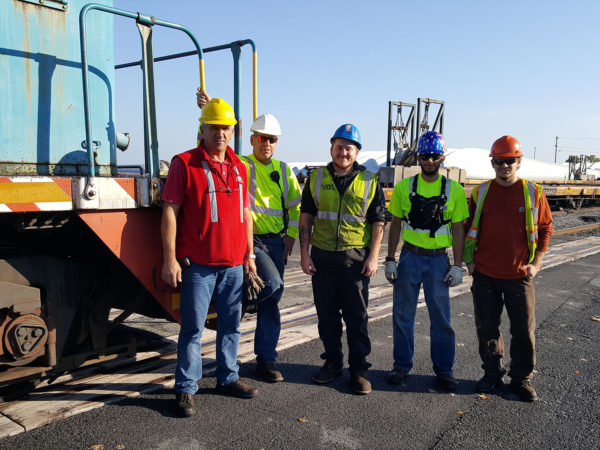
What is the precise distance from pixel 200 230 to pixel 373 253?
1.36m

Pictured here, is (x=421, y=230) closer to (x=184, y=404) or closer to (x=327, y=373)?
(x=327, y=373)

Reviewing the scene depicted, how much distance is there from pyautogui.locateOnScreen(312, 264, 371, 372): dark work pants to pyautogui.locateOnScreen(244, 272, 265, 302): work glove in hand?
51 cm

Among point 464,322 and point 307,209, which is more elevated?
point 307,209

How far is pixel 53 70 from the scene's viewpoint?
342cm

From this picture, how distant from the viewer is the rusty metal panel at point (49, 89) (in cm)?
322

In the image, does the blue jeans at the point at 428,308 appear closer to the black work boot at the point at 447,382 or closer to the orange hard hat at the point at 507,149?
the black work boot at the point at 447,382

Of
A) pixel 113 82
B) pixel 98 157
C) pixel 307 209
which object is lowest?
pixel 307 209

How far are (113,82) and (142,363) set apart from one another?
91.9 inches

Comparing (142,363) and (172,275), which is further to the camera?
(142,363)

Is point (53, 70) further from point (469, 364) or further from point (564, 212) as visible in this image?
point (564, 212)

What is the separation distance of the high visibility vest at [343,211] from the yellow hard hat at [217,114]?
0.86 meters

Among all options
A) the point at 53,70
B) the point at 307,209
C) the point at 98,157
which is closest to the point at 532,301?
the point at 307,209

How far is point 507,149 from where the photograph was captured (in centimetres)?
373

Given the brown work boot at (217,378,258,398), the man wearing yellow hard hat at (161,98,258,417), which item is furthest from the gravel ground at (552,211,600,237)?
the man wearing yellow hard hat at (161,98,258,417)
